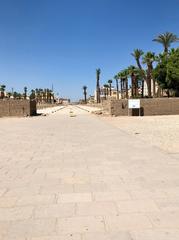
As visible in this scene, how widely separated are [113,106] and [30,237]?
99.6ft

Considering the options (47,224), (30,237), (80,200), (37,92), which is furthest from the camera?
(37,92)

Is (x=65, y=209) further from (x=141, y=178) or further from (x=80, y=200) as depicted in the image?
(x=141, y=178)

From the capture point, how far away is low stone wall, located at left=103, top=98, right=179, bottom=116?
34.5 metres

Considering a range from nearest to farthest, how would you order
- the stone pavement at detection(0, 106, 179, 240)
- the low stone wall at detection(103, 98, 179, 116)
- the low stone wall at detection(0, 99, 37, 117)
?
the stone pavement at detection(0, 106, 179, 240) < the low stone wall at detection(103, 98, 179, 116) < the low stone wall at detection(0, 99, 37, 117)

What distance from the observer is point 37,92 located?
166625mm

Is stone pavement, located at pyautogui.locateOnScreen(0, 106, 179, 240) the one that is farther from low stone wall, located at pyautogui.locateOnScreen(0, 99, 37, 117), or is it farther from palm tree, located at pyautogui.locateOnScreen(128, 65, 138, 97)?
palm tree, located at pyautogui.locateOnScreen(128, 65, 138, 97)

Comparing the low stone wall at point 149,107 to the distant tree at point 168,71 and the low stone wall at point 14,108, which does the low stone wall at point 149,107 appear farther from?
the distant tree at point 168,71

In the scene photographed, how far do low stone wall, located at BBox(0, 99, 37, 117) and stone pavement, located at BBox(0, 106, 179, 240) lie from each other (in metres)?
27.6

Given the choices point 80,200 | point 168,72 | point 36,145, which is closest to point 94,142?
point 36,145

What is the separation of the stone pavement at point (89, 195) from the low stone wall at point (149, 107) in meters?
23.5

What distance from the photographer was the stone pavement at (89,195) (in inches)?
178

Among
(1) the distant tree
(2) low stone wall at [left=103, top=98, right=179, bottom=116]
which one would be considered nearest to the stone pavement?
(2) low stone wall at [left=103, top=98, right=179, bottom=116]

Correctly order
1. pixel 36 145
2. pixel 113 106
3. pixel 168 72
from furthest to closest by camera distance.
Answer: pixel 168 72, pixel 113 106, pixel 36 145

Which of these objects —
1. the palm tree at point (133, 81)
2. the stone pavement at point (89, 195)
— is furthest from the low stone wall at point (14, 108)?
the stone pavement at point (89, 195)
